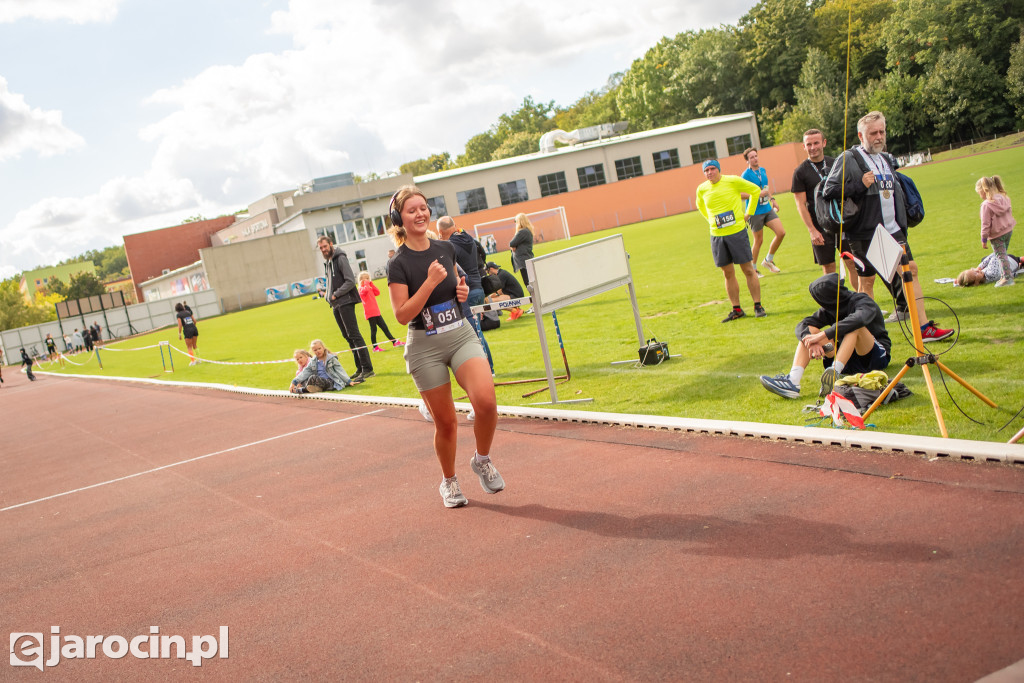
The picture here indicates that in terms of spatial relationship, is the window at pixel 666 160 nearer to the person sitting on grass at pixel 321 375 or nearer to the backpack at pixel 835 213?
the person sitting on grass at pixel 321 375

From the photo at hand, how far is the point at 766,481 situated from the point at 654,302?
987 cm

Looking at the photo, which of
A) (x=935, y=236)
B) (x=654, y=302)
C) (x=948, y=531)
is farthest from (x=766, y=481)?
(x=935, y=236)

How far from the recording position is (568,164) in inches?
2931

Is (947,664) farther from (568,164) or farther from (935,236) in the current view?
(568,164)

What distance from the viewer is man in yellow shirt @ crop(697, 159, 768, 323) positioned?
1111 cm

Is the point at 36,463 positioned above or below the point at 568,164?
below

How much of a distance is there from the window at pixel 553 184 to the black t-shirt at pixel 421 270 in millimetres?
69954

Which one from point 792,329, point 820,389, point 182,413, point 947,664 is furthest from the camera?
point 182,413

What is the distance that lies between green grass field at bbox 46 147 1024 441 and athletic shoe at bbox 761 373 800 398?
3.9 inches

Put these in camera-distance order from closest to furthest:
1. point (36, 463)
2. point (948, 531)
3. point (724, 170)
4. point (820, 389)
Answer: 1. point (948, 531)
2. point (820, 389)
3. point (36, 463)
4. point (724, 170)

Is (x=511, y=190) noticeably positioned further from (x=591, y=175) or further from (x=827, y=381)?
(x=827, y=381)

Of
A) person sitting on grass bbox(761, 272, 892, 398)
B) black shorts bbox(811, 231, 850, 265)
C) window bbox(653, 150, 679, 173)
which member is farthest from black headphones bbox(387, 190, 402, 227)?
window bbox(653, 150, 679, 173)

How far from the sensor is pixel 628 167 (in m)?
74.7

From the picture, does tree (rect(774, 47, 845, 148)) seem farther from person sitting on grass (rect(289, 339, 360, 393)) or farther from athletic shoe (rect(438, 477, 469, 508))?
athletic shoe (rect(438, 477, 469, 508))
